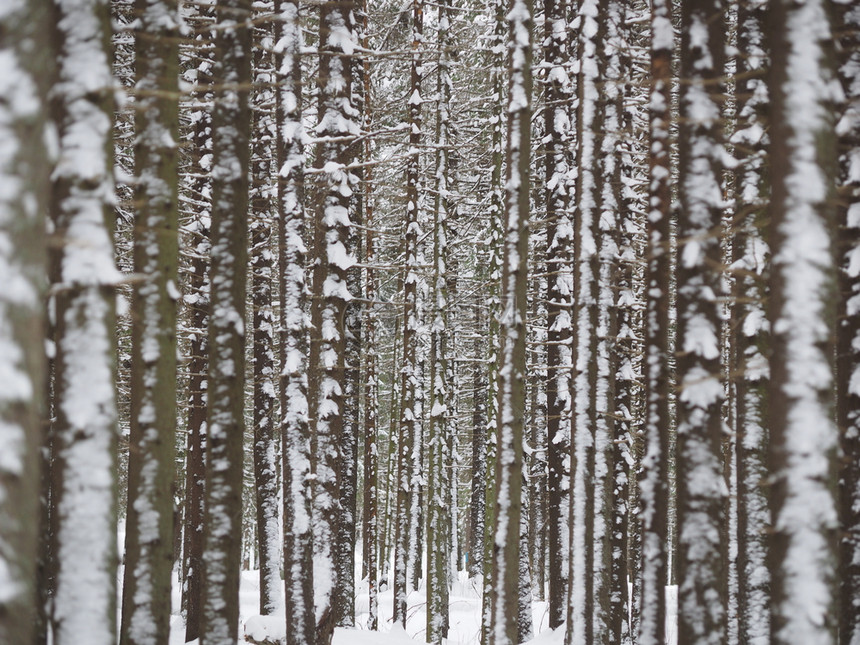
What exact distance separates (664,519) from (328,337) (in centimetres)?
522

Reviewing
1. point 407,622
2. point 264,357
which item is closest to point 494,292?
point 264,357

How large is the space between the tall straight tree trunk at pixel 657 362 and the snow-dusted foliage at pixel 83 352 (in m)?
5.58

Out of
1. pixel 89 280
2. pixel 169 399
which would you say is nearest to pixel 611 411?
pixel 169 399

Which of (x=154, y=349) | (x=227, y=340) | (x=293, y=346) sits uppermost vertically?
(x=293, y=346)

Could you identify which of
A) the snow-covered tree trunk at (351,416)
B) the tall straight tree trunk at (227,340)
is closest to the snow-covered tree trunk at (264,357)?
the snow-covered tree trunk at (351,416)

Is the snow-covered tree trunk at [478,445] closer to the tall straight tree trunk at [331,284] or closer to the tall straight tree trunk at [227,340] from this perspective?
the tall straight tree trunk at [331,284]

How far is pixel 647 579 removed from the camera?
8031mm

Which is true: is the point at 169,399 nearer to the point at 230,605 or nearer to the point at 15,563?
the point at 230,605

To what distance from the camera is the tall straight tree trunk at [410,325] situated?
1605 centimetres

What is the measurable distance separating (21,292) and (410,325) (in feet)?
46.8

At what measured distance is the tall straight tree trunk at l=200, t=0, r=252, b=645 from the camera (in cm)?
698

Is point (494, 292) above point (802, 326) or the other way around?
above

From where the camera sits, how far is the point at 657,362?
8.29 metres

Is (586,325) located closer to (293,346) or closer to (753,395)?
(753,395)
